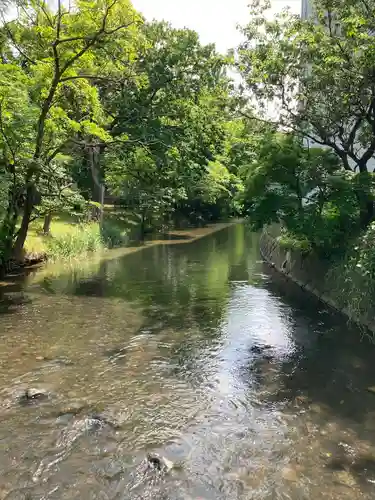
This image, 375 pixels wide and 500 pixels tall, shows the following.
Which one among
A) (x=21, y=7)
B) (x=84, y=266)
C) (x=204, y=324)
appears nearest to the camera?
(x=204, y=324)

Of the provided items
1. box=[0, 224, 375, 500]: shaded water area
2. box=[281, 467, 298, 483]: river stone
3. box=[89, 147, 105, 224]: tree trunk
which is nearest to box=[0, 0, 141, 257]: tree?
box=[0, 224, 375, 500]: shaded water area

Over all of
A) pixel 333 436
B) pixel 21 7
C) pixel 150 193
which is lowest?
pixel 333 436

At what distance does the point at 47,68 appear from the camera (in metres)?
18.0

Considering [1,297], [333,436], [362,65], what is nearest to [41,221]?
[1,297]

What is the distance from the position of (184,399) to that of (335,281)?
27.2 feet

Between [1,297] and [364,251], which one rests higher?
[364,251]

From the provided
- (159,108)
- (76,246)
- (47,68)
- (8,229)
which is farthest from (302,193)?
(159,108)

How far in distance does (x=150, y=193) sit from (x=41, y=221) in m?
10.2

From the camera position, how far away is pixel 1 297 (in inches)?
619

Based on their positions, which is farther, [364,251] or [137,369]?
[364,251]

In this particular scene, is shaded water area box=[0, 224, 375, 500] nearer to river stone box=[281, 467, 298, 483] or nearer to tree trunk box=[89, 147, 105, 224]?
river stone box=[281, 467, 298, 483]

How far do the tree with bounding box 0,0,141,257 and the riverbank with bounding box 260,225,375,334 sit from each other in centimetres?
1038

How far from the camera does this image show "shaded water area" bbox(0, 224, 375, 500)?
232 inches

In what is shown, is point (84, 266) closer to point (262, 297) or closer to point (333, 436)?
point (262, 297)
